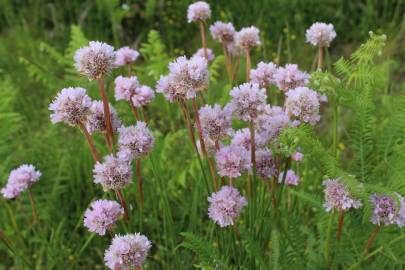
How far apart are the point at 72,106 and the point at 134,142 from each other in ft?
0.48

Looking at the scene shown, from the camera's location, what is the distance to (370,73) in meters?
1.08

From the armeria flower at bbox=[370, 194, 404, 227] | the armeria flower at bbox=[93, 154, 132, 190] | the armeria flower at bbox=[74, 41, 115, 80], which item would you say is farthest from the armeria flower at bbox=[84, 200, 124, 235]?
the armeria flower at bbox=[370, 194, 404, 227]

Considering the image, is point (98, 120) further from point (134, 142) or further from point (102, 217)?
point (102, 217)

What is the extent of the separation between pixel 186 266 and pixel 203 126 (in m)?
0.54

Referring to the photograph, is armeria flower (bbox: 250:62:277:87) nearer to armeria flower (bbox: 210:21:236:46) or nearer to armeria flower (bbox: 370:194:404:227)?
armeria flower (bbox: 210:21:236:46)

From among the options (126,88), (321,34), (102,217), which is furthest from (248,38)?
(102,217)

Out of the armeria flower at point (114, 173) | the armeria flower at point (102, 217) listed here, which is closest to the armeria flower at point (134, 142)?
the armeria flower at point (114, 173)

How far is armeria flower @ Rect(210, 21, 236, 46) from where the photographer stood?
154 cm

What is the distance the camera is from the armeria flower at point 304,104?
1073 mm

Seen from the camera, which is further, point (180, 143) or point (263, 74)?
point (180, 143)

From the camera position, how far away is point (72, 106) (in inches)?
41.8

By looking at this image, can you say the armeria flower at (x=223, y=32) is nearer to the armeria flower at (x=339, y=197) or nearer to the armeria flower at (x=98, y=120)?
the armeria flower at (x=98, y=120)

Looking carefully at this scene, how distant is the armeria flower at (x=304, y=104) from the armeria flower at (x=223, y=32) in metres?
0.52

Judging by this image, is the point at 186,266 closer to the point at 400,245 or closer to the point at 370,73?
the point at 400,245
